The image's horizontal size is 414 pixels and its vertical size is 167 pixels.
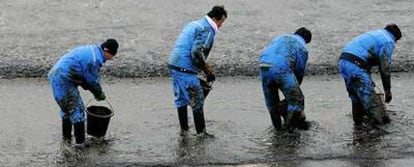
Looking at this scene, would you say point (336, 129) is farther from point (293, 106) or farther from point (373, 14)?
point (373, 14)

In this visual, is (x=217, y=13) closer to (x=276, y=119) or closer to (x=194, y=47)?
(x=194, y=47)

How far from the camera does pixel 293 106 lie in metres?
10.4

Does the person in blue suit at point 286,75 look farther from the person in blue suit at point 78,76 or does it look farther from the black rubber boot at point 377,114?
the person in blue suit at point 78,76

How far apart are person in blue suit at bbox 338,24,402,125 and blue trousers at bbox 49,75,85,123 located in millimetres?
3644

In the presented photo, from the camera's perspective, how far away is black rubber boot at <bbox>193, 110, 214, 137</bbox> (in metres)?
10.2

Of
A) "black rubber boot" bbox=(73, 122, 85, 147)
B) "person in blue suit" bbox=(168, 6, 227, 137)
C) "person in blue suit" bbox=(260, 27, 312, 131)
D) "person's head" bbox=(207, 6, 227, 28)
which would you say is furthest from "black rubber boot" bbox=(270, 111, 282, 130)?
"black rubber boot" bbox=(73, 122, 85, 147)

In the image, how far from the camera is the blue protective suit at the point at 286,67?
401 inches

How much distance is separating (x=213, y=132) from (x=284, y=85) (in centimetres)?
120

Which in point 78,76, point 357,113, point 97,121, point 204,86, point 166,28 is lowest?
point 166,28

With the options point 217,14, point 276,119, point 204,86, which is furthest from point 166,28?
point 217,14

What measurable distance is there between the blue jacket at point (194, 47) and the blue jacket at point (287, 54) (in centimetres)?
83

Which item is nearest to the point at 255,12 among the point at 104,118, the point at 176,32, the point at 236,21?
the point at 236,21

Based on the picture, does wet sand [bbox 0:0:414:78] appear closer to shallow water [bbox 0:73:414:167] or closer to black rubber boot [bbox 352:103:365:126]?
shallow water [bbox 0:73:414:167]

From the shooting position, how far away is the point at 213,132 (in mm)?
10594
